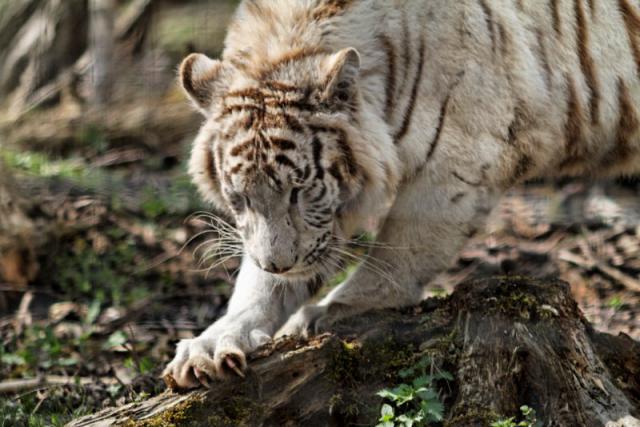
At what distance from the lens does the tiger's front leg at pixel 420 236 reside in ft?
11.0

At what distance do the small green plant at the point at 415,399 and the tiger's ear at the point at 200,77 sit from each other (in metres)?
1.20

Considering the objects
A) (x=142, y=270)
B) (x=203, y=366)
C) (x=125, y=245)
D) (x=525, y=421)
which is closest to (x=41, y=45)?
(x=125, y=245)

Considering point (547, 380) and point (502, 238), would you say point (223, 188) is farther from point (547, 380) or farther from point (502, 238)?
point (502, 238)

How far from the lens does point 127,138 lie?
23.8ft

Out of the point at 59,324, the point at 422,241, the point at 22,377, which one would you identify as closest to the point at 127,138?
the point at 59,324

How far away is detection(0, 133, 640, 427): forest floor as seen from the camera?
4211mm

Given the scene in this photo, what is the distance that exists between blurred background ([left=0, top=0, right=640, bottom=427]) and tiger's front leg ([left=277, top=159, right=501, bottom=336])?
1.91 feet

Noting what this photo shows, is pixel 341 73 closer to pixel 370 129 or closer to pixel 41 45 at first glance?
pixel 370 129

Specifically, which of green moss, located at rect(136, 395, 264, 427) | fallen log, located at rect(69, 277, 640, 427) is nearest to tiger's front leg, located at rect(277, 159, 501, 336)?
fallen log, located at rect(69, 277, 640, 427)

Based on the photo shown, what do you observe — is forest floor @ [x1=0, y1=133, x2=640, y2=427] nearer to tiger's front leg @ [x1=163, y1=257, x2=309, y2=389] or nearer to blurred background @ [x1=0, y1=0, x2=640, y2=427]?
blurred background @ [x1=0, y1=0, x2=640, y2=427]

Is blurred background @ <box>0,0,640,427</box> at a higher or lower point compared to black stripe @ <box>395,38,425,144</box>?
lower

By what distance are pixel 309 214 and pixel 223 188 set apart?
32 centimetres

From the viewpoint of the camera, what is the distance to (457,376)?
112 inches

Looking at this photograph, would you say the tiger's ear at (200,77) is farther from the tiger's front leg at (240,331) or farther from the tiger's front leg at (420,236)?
the tiger's front leg at (420,236)
